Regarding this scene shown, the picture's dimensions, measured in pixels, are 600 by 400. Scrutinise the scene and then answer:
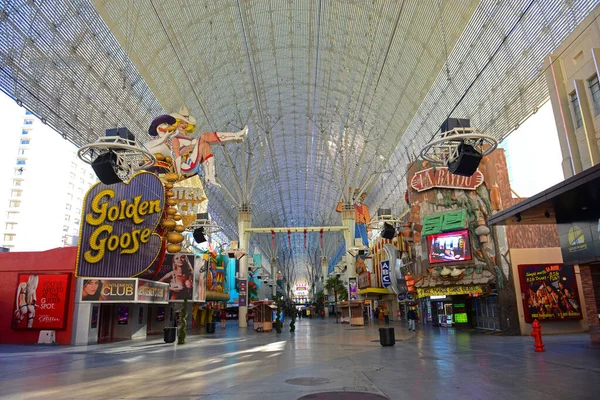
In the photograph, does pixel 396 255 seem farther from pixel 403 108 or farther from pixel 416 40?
pixel 416 40

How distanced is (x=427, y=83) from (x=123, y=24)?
23057mm

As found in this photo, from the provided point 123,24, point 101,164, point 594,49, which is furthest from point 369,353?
point 123,24

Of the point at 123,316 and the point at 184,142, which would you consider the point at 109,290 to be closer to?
the point at 184,142

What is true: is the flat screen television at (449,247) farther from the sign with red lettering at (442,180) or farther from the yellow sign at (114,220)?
the yellow sign at (114,220)

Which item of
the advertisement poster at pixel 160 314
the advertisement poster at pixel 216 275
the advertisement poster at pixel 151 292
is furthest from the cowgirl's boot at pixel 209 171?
the advertisement poster at pixel 216 275

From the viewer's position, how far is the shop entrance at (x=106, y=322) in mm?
26562

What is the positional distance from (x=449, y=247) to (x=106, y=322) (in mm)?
21792

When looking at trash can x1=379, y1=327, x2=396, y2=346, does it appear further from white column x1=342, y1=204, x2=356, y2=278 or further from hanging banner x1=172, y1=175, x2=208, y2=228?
white column x1=342, y1=204, x2=356, y2=278

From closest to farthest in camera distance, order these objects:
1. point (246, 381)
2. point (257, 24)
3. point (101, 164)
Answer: point (246, 381) → point (101, 164) → point (257, 24)

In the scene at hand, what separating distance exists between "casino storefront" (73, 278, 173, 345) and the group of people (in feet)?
64.4

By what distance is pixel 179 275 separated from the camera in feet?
92.6

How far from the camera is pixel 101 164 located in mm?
14109

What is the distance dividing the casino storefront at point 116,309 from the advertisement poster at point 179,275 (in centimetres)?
262

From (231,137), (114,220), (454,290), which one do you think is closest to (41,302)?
(114,220)
